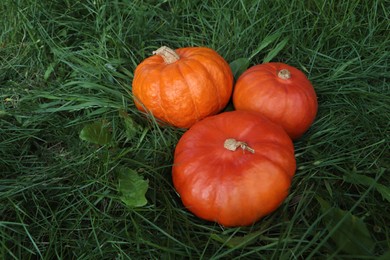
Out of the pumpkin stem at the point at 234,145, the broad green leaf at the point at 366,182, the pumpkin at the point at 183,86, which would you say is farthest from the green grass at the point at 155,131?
the pumpkin stem at the point at 234,145

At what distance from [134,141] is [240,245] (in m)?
0.96

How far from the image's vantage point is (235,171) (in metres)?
1.66

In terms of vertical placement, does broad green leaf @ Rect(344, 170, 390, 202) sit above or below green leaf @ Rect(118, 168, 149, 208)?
above

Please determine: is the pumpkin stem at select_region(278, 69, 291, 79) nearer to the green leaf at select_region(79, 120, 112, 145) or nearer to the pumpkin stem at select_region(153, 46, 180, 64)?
Result: the pumpkin stem at select_region(153, 46, 180, 64)

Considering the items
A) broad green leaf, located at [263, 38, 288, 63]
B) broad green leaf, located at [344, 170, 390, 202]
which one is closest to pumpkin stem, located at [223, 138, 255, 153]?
broad green leaf, located at [344, 170, 390, 202]

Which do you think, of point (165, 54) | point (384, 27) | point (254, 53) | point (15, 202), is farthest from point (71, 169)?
point (384, 27)

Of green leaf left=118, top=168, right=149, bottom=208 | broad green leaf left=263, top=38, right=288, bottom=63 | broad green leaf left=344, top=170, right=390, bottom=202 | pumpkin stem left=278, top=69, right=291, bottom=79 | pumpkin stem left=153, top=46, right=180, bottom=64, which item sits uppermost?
pumpkin stem left=153, top=46, right=180, bottom=64

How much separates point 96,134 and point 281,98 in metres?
0.97

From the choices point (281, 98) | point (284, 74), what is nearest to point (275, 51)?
point (284, 74)

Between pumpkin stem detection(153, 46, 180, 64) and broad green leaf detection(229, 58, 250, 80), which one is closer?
pumpkin stem detection(153, 46, 180, 64)

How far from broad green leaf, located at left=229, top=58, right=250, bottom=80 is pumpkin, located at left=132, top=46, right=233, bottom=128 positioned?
29cm

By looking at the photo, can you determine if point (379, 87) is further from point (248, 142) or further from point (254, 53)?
point (248, 142)

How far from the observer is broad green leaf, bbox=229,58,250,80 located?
2.43 metres

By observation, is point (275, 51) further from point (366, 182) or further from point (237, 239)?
point (237, 239)
